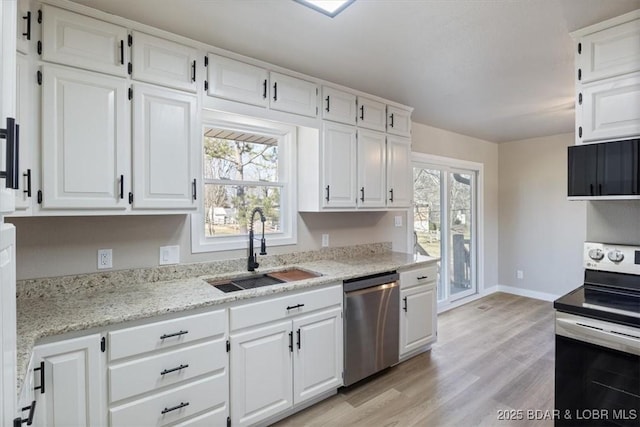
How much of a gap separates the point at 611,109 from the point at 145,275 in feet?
9.93

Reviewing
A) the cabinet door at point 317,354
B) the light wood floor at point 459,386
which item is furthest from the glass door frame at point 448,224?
the cabinet door at point 317,354

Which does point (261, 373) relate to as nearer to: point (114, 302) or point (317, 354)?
point (317, 354)

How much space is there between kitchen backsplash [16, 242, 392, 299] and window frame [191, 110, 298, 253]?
0.43 feet

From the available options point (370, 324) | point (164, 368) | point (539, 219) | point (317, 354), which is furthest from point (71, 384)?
point (539, 219)

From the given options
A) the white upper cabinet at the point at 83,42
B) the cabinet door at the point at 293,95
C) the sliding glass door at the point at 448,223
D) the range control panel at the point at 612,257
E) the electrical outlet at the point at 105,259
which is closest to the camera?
the white upper cabinet at the point at 83,42

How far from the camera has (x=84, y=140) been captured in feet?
5.64

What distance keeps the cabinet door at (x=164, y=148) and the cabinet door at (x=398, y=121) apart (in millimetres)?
1871

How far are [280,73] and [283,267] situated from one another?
153 centimetres

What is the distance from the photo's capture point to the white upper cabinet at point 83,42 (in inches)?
64.1

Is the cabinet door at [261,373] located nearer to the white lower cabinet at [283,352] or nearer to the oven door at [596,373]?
the white lower cabinet at [283,352]

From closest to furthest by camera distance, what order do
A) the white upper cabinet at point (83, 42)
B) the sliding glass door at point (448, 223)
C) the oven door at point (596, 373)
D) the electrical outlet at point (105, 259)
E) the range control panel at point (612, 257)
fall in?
the oven door at point (596, 373) < the white upper cabinet at point (83, 42) < the range control panel at point (612, 257) < the electrical outlet at point (105, 259) < the sliding glass door at point (448, 223)

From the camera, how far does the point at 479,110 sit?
347cm

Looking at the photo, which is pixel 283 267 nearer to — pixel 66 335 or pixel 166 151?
pixel 166 151

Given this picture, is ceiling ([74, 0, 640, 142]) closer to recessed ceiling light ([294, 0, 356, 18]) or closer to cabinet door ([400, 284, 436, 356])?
recessed ceiling light ([294, 0, 356, 18])
